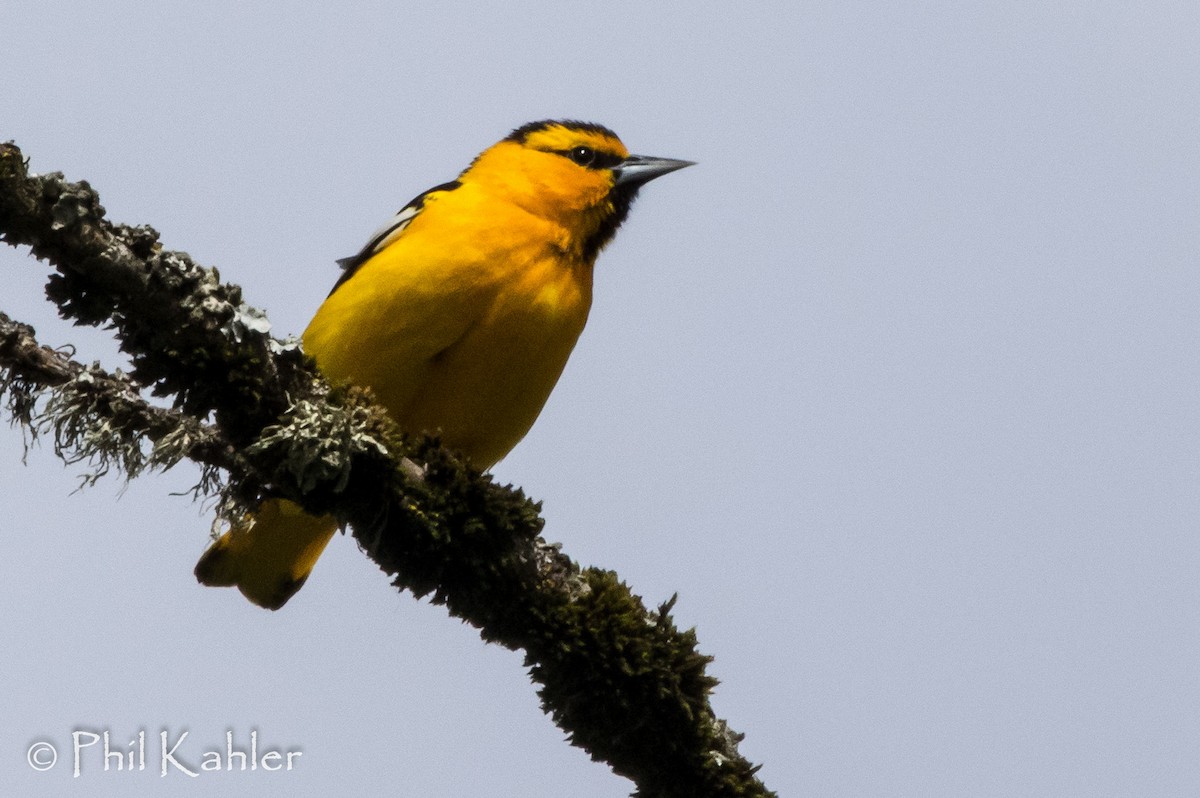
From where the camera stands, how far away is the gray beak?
6027mm

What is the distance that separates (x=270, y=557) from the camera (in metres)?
5.45

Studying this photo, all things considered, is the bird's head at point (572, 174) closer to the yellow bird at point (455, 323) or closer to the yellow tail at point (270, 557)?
the yellow bird at point (455, 323)

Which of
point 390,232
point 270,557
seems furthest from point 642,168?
point 270,557

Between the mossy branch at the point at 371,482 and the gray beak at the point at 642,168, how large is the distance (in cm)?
288

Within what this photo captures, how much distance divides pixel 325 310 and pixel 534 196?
40.1 inches

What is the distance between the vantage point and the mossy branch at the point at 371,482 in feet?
9.87

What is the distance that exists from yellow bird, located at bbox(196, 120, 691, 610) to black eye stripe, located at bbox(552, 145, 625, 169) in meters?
0.37

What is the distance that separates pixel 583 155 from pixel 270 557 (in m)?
2.22

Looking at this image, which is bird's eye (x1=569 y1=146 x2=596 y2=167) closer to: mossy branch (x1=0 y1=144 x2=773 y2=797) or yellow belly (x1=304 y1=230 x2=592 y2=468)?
yellow belly (x1=304 y1=230 x2=592 y2=468)

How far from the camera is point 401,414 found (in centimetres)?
486

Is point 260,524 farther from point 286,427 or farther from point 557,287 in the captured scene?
point 286,427

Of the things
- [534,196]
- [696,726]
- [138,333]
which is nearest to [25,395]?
[138,333]

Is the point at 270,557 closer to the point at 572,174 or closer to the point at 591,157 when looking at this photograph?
the point at 572,174

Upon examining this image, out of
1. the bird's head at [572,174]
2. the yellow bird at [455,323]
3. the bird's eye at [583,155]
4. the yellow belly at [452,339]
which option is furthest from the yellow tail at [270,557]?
the bird's eye at [583,155]
